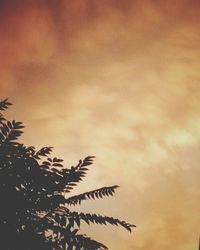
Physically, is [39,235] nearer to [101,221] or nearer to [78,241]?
[78,241]

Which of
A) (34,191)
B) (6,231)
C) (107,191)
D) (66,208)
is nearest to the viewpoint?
(6,231)

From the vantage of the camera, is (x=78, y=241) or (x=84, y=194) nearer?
(x=78, y=241)

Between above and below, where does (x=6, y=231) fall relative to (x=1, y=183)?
below

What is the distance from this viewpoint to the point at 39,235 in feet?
14.7

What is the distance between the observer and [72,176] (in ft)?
17.1

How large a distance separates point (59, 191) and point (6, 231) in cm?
83

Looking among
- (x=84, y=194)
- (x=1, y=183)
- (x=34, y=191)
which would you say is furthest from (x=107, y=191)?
(x=1, y=183)

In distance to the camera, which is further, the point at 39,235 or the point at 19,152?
the point at 19,152

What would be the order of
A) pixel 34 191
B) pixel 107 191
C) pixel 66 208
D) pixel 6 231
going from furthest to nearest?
1. pixel 107 191
2. pixel 66 208
3. pixel 34 191
4. pixel 6 231

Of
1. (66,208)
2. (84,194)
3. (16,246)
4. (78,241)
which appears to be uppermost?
(84,194)

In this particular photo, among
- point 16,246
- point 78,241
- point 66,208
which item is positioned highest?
point 66,208

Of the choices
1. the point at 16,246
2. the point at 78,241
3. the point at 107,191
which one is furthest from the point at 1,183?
the point at 107,191

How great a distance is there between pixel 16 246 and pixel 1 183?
70 centimetres

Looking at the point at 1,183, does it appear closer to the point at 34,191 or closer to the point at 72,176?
the point at 34,191
